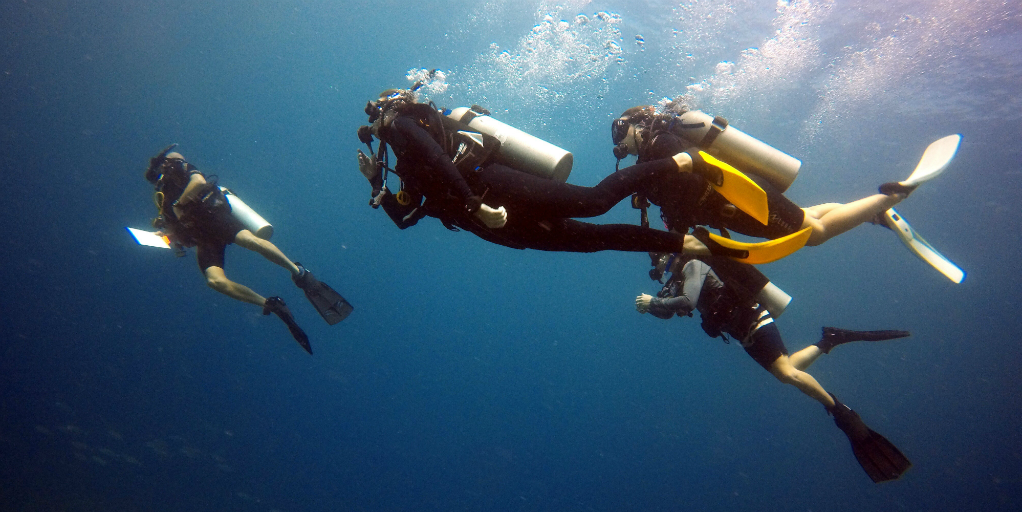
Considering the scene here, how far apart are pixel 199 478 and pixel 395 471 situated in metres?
9.63

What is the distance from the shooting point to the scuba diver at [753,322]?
5098mm

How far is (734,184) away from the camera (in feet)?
11.3

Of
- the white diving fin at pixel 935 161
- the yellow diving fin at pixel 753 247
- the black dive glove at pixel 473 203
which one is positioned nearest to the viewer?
the black dive glove at pixel 473 203

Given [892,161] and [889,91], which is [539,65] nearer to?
[889,91]

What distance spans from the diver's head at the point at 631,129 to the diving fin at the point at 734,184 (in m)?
0.90

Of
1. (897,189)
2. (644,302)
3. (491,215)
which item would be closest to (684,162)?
(491,215)

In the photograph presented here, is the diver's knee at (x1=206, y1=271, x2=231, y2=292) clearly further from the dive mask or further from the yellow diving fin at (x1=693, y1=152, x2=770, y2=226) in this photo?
the yellow diving fin at (x1=693, y1=152, x2=770, y2=226)

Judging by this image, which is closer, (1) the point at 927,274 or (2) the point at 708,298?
(2) the point at 708,298

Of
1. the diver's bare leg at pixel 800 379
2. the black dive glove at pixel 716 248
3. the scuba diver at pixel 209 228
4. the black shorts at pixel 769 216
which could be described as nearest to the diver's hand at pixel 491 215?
the black dive glove at pixel 716 248

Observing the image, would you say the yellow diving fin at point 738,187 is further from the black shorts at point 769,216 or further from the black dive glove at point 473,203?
the black dive glove at point 473,203

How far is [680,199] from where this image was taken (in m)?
3.86

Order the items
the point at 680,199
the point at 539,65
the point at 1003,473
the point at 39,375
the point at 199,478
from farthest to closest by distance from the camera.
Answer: the point at 1003,473
the point at 539,65
the point at 39,375
the point at 199,478
the point at 680,199

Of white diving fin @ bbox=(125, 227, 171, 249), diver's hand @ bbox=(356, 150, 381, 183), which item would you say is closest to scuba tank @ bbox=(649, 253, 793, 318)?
diver's hand @ bbox=(356, 150, 381, 183)

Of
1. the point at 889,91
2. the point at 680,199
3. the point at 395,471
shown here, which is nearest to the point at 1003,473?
the point at 889,91
